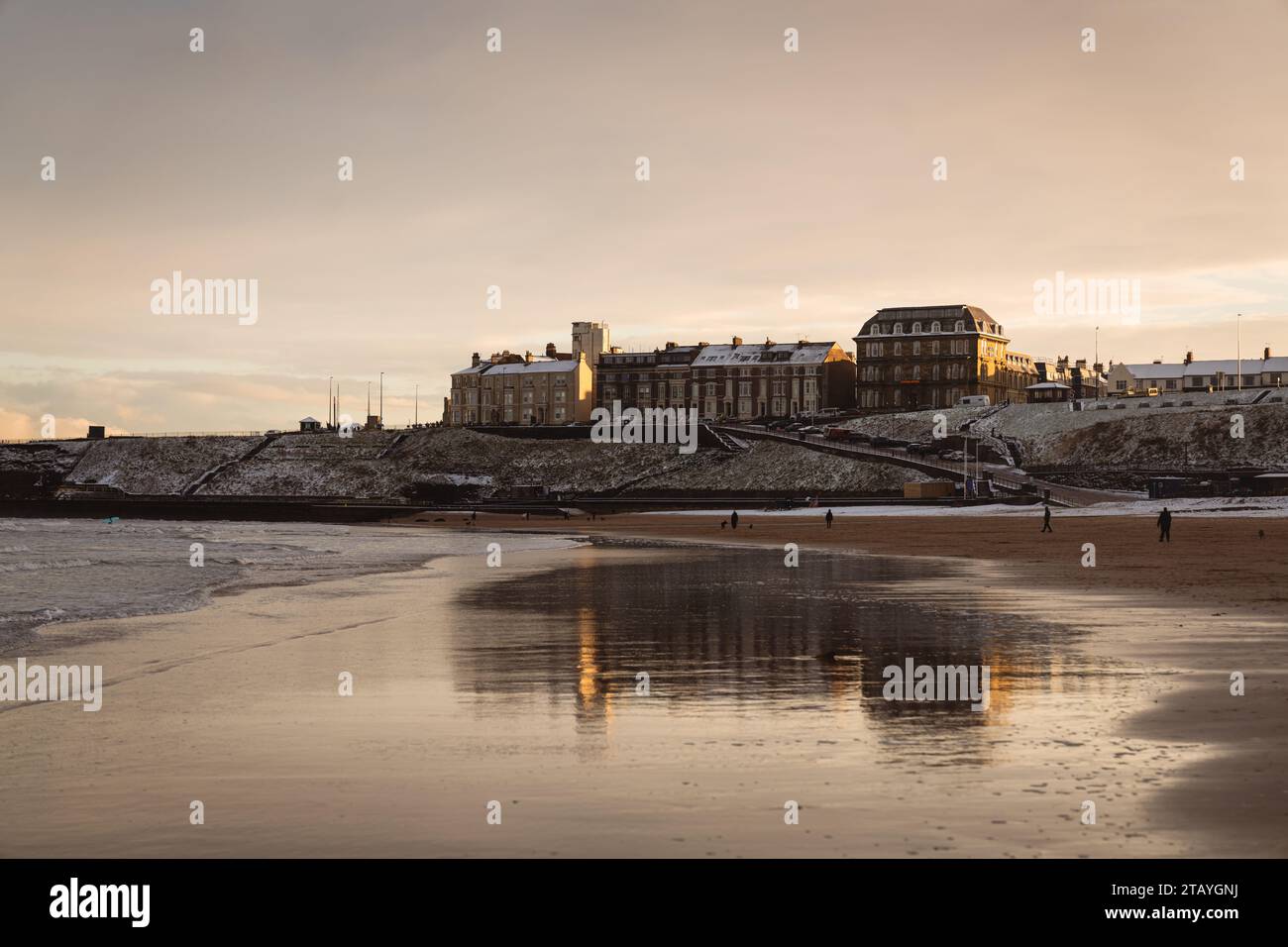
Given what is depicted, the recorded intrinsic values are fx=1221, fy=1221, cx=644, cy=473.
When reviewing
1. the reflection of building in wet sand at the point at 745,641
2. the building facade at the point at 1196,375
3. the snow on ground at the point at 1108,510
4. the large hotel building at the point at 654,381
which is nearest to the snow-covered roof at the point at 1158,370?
the building facade at the point at 1196,375

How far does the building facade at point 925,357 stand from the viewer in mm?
160000

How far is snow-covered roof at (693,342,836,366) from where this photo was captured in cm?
16812

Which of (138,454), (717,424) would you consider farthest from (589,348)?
(138,454)

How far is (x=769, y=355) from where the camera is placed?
170750 mm

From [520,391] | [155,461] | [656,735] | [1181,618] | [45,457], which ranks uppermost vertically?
[520,391]

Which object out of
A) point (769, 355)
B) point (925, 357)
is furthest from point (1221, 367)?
point (769, 355)

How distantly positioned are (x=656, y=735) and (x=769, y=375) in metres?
158

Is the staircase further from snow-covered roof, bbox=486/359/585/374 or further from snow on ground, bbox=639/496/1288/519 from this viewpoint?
snow on ground, bbox=639/496/1288/519

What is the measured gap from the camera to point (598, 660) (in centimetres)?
1858

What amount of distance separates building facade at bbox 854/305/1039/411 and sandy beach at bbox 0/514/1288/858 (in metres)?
137

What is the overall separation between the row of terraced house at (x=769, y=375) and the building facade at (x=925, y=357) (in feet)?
0.43

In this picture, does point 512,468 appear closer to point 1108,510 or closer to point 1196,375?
point 1108,510
